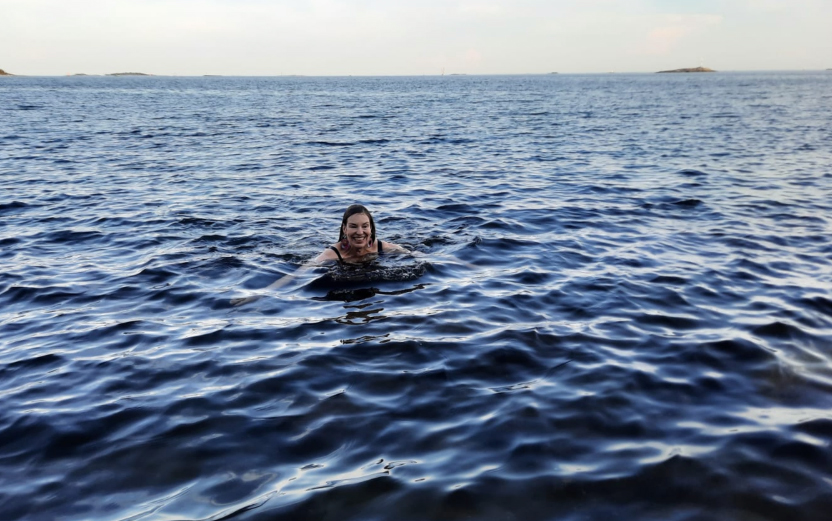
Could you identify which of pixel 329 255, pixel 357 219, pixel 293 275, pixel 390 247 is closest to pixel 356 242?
pixel 357 219

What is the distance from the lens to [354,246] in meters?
10.2

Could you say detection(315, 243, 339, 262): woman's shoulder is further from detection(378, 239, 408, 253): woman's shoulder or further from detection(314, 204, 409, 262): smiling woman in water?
detection(378, 239, 408, 253): woman's shoulder

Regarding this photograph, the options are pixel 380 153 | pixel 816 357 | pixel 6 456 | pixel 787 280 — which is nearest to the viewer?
pixel 6 456

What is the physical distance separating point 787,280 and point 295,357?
24.7ft

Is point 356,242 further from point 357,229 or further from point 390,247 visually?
point 390,247

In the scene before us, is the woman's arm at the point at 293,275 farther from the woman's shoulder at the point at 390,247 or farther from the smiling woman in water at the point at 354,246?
the woman's shoulder at the point at 390,247

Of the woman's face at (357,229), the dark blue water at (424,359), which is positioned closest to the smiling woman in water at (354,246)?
the woman's face at (357,229)

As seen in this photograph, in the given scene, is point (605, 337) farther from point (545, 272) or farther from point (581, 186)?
point (581, 186)

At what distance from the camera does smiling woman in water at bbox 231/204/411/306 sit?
9.75 m

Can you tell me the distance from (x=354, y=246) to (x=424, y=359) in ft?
11.9

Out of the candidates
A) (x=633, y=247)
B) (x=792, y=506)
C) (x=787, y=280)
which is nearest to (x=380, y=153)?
(x=633, y=247)

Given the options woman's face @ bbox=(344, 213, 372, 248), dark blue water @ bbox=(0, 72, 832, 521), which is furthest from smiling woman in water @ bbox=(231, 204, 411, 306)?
dark blue water @ bbox=(0, 72, 832, 521)

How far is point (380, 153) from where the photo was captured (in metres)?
26.8

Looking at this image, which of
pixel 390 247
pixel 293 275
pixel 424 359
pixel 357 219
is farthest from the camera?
pixel 390 247
